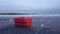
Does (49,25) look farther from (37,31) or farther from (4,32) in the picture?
(4,32)

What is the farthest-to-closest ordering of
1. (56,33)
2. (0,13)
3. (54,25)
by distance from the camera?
(54,25)
(56,33)
(0,13)

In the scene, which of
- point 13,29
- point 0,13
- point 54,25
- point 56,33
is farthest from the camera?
point 54,25

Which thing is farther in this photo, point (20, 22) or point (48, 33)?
point (48, 33)

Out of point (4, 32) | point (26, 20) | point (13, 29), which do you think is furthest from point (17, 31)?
point (26, 20)

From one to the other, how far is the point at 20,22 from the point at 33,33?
66 cm

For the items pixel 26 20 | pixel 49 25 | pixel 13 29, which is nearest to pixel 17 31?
pixel 13 29

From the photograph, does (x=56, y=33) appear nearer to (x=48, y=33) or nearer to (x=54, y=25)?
(x=48, y=33)

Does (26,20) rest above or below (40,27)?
above

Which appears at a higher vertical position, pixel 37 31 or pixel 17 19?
pixel 17 19

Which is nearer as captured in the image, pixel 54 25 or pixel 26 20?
pixel 26 20

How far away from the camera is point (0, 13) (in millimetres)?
1666

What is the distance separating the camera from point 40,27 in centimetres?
280

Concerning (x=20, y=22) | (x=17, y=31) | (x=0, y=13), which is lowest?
(x=17, y=31)

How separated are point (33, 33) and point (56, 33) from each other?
1.84 ft
